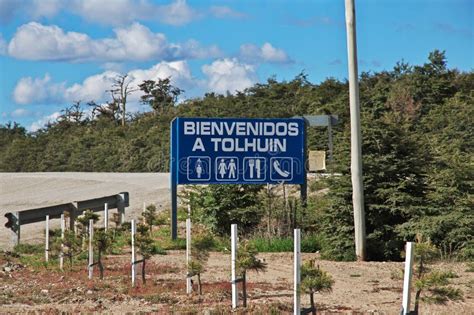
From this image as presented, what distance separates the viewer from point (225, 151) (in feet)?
68.1

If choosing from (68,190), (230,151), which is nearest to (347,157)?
(230,151)

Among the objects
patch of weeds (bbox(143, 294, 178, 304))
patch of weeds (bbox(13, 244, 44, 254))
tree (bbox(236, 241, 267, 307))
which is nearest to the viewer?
tree (bbox(236, 241, 267, 307))

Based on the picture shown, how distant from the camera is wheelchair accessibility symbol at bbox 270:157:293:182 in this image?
69.2 ft

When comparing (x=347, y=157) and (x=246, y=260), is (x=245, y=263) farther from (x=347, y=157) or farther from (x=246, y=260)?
(x=347, y=157)

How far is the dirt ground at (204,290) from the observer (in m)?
11.5

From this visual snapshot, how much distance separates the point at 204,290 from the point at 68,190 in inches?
1062

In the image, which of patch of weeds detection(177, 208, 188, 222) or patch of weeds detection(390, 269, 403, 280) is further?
patch of weeds detection(177, 208, 188, 222)

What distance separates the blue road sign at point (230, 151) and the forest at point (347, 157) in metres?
0.86

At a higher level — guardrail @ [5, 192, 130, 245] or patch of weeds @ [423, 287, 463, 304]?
guardrail @ [5, 192, 130, 245]

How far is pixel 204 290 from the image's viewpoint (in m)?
13.0

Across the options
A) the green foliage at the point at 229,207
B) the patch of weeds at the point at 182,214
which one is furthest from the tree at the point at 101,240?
the patch of weeds at the point at 182,214

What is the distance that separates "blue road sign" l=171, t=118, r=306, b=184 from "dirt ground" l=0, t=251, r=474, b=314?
3.85 meters

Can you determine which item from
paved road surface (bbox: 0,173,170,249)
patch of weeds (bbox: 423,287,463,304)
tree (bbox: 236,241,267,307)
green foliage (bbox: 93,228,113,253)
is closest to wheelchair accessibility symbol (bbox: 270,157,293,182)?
green foliage (bbox: 93,228,113,253)

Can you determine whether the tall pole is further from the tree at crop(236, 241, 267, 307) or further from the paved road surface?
the paved road surface
